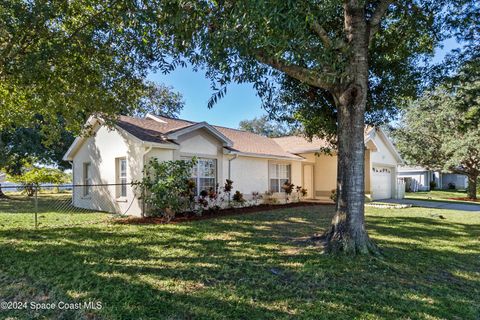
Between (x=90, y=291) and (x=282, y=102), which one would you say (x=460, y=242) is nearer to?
(x=282, y=102)

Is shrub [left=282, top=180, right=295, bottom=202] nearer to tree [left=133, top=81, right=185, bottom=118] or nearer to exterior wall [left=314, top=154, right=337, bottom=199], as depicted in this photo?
exterior wall [left=314, top=154, right=337, bottom=199]

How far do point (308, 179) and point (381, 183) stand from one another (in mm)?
5364

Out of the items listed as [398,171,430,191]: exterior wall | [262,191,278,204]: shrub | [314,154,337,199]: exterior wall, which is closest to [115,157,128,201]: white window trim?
[262,191,278,204]: shrub

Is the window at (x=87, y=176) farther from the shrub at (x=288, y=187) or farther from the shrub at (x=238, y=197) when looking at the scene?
the shrub at (x=288, y=187)

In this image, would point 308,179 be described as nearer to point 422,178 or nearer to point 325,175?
point 325,175

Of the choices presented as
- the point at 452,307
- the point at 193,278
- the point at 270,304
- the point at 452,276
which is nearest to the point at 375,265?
the point at 452,276

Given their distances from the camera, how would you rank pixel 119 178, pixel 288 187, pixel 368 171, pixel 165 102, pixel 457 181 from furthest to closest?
pixel 457 181, pixel 165 102, pixel 368 171, pixel 288 187, pixel 119 178

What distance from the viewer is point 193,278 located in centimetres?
545

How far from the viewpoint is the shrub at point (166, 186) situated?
38.3 ft

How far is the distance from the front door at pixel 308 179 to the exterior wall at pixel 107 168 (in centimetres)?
1333

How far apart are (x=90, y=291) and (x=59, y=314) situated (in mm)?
652

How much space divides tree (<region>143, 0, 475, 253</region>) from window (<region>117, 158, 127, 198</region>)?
781 centimetres

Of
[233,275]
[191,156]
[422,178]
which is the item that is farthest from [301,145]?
[422,178]

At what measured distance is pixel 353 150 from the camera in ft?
23.1
